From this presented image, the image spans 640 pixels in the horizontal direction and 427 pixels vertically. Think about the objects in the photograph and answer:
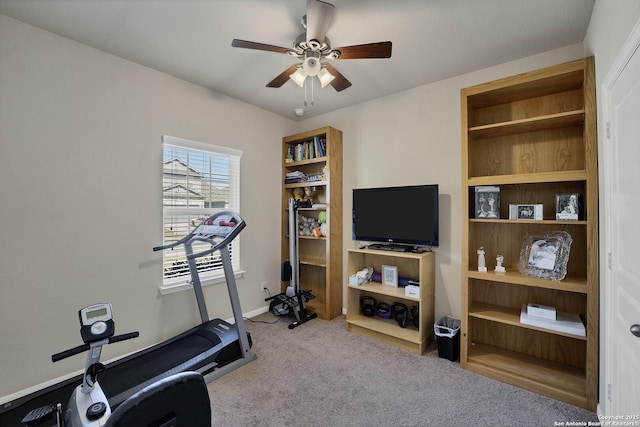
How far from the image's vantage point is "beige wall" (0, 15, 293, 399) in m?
1.95

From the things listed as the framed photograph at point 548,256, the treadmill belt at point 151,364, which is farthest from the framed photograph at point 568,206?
the treadmill belt at point 151,364

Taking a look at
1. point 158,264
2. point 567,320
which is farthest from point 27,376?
point 567,320

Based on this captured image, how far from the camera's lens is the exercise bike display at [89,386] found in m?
1.25

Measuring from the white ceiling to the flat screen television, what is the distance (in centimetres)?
119

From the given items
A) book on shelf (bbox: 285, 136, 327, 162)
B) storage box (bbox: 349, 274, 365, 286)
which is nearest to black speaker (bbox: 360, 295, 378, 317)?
storage box (bbox: 349, 274, 365, 286)

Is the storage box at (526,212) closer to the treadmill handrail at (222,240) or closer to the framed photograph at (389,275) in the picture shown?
the framed photograph at (389,275)

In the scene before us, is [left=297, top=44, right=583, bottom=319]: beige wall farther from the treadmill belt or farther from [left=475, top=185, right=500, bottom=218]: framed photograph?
the treadmill belt

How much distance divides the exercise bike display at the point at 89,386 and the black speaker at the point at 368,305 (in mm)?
2339

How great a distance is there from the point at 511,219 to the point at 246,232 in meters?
2.78

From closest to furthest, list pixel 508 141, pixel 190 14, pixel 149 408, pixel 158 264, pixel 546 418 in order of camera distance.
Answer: pixel 149 408 < pixel 546 418 < pixel 190 14 < pixel 508 141 < pixel 158 264

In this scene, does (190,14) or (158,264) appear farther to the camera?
(158,264)

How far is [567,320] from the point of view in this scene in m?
2.06

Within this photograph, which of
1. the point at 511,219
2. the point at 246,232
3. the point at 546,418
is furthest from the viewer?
the point at 246,232

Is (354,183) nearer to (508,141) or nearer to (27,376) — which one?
(508,141)
